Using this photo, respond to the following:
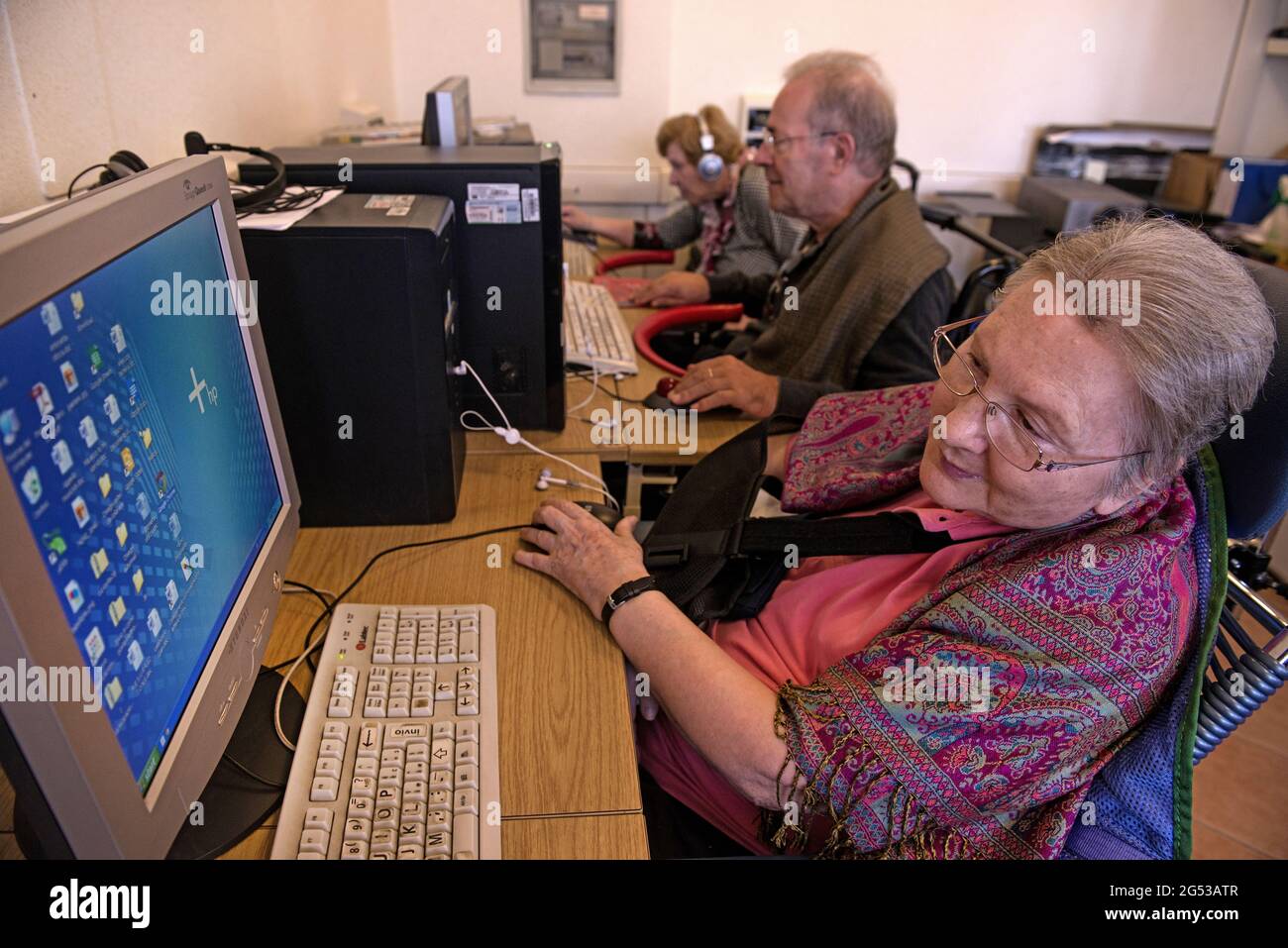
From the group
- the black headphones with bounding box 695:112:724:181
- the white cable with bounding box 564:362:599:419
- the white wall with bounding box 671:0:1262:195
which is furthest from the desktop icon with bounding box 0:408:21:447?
the white wall with bounding box 671:0:1262:195

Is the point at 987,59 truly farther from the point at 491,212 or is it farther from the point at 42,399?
the point at 42,399

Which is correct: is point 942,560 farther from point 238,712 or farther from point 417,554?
point 238,712

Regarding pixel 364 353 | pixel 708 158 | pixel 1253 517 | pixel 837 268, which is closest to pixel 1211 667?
pixel 1253 517

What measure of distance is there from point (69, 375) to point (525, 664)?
21.9 inches

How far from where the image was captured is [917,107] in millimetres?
3707

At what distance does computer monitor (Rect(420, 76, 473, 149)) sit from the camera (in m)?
1.63

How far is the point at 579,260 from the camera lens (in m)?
2.60

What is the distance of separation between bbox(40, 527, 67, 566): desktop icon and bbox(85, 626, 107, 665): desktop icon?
0.06 metres

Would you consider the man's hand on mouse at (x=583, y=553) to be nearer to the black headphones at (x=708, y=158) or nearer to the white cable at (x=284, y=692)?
the white cable at (x=284, y=692)

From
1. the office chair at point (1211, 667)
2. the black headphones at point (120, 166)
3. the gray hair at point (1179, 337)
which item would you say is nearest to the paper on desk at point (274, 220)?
the black headphones at point (120, 166)

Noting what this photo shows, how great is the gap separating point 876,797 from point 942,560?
1.03 ft

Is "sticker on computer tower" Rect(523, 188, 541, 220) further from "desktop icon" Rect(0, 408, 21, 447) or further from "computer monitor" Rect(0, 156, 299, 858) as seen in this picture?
"desktop icon" Rect(0, 408, 21, 447)

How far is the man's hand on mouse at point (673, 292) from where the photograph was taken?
93.7 inches
